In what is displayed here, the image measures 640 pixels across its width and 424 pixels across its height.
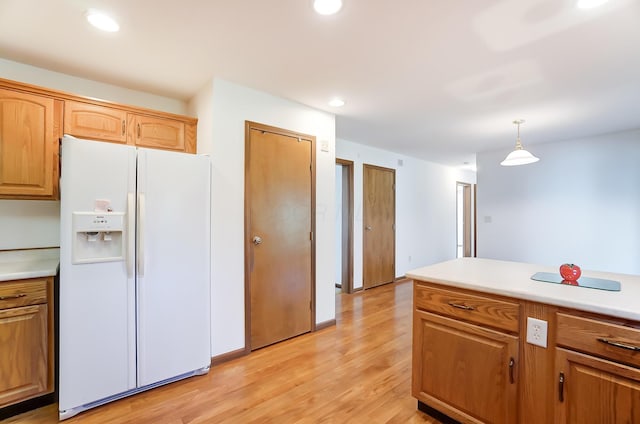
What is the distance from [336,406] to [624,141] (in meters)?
5.11

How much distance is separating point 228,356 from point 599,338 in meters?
2.43

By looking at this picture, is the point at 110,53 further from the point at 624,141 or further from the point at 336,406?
the point at 624,141

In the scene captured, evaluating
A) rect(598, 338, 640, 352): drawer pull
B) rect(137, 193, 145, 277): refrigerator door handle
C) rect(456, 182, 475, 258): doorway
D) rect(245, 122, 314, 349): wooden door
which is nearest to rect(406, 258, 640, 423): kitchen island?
rect(598, 338, 640, 352): drawer pull

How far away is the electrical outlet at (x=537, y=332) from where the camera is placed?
54.1 inches

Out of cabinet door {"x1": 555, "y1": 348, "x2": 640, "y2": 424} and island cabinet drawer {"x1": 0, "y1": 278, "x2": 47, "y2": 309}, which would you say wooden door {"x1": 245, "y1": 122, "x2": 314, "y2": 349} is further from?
cabinet door {"x1": 555, "y1": 348, "x2": 640, "y2": 424}

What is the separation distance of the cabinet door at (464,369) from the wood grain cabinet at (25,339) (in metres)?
2.35

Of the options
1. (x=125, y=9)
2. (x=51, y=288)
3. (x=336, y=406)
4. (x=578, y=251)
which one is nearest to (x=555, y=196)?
(x=578, y=251)

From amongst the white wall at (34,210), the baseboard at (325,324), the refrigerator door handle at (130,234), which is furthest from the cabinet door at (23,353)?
the baseboard at (325,324)

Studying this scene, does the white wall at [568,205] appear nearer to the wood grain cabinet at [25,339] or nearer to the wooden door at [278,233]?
the wooden door at [278,233]

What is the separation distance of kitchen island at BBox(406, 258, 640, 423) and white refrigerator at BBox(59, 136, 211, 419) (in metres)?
1.60

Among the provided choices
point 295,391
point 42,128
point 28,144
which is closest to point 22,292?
point 28,144

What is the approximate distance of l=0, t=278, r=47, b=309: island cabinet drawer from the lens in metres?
1.74

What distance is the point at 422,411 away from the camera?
1.87 meters

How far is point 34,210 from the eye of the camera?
7.56 feet
